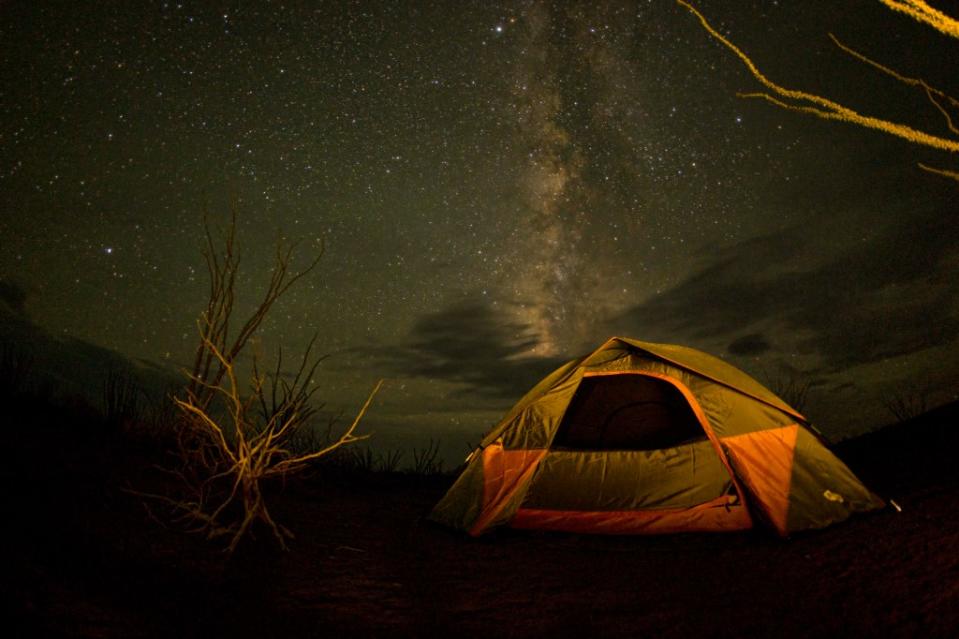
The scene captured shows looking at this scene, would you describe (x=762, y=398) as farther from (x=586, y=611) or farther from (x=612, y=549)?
(x=586, y=611)

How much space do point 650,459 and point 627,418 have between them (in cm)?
51

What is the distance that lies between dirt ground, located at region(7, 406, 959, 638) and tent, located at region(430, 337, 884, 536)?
0.28m

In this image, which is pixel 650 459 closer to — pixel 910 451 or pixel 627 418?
pixel 627 418

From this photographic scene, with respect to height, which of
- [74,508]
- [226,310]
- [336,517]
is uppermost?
[226,310]

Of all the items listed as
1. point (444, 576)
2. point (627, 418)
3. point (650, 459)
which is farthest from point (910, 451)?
point (444, 576)

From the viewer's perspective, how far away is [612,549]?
15.4ft

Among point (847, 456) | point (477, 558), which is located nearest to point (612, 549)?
point (477, 558)

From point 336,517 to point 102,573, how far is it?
3445 millimetres

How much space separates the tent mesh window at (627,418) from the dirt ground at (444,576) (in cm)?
118

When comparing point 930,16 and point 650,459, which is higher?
point 930,16

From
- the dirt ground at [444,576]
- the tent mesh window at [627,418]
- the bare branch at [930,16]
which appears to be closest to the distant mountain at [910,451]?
the dirt ground at [444,576]

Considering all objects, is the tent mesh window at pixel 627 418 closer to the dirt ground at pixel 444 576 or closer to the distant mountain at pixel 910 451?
the dirt ground at pixel 444 576

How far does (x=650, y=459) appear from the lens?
5.72 meters

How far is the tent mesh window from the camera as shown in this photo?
590 centimetres
